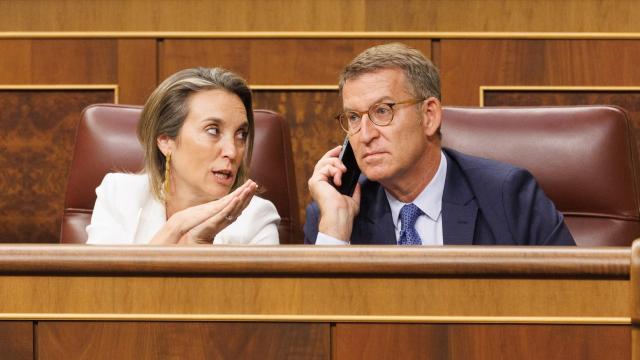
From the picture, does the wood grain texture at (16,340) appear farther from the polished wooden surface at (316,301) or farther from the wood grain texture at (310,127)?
the wood grain texture at (310,127)

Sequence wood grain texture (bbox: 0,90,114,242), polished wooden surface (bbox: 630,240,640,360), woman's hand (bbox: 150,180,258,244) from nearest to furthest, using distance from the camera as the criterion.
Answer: polished wooden surface (bbox: 630,240,640,360) < woman's hand (bbox: 150,180,258,244) < wood grain texture (bbox: 0,90,114,242)

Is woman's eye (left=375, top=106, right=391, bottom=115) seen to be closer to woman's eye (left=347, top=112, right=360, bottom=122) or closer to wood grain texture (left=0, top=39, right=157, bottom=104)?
woman's eye (left=347, top=112, right=360, bottom=122)

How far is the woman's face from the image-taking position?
3.07 ft

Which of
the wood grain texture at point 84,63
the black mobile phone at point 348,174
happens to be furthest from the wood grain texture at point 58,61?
the black mobile phone at point 348,174

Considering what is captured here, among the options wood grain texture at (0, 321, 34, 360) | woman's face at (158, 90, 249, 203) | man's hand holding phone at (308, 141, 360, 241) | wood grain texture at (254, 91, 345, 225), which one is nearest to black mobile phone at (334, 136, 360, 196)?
man's hand holding phone at (308, 141, 360, 241)

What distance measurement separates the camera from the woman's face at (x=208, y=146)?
0.94 m

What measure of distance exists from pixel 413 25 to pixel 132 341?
2.85ft

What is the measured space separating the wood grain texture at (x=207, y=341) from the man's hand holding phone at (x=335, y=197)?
1.12ft

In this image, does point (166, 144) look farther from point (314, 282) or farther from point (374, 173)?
point (314, 282)

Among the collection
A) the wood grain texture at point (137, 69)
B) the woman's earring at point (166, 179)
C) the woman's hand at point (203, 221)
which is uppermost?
the wood grain texture at point (137, 69)

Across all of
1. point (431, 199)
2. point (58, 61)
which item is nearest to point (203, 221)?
point (431, 199)

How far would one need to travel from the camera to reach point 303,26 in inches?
51.7

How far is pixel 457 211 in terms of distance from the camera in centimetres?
Answer: 87

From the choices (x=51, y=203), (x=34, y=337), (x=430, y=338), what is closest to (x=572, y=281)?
(x=430, y=338)
